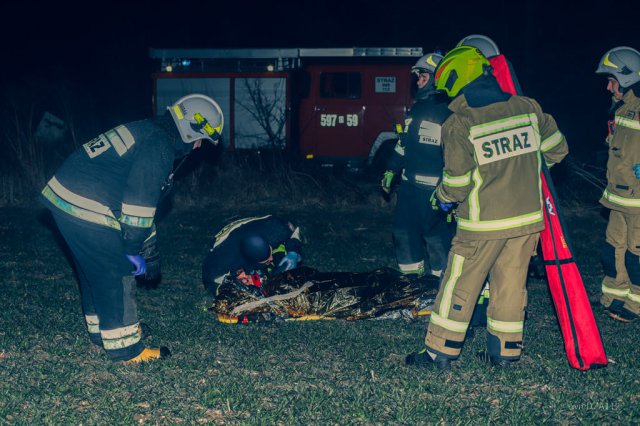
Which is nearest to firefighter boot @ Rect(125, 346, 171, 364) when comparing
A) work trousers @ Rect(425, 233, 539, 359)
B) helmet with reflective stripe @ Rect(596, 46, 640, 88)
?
work trousers @ Rect(425, 233, 539, 359)

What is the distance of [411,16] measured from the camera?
90.2 feet

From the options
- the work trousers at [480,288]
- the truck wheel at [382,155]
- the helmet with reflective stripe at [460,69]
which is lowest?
the truck wheel at [382,155]

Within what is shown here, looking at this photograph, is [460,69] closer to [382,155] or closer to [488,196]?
[488,196]

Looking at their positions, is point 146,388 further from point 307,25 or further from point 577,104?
point 307,25

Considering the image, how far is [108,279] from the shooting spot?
436 centimetres

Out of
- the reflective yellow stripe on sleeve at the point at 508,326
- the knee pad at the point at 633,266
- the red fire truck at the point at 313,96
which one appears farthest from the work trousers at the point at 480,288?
the red fire truck at the point at 313,96

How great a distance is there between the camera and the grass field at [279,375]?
→ 150 inches

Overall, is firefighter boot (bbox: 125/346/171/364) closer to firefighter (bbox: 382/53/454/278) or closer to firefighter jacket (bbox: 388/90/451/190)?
firefighter (bbox: 382/53/454/278)

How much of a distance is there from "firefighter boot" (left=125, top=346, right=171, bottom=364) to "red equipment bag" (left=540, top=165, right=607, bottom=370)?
2.46 meters

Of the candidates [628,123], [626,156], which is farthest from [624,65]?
[626,156]

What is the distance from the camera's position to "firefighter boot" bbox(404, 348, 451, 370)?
174 inches

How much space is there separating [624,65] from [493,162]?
199 cm

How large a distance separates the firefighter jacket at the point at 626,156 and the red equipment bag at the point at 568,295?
1.25 meters

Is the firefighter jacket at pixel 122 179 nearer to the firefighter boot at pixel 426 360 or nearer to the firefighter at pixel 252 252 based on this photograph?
the firefighter at pixel 252 252
